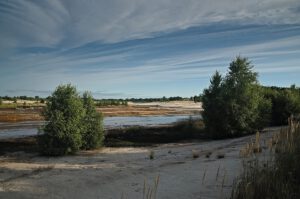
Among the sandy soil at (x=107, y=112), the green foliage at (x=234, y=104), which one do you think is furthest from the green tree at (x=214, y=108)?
the sandy soil at (x=107, y=112)

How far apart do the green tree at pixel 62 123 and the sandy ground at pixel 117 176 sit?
5.32 feet

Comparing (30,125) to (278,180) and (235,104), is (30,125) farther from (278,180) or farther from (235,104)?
(278,180)

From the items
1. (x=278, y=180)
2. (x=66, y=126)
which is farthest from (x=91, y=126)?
(x=278, y=180)

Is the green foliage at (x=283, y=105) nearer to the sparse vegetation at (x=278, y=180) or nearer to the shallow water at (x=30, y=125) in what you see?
the shallow water at (x=30, y=125)

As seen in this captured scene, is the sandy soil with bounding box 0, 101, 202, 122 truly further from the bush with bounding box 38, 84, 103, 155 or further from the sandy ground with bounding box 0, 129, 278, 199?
the sandy ground with bounding box 0, 129, 278, 199

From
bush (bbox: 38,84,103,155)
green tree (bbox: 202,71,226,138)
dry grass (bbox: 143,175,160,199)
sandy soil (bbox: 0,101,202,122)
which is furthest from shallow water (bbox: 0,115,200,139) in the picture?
dry grass (bbox: 143,175,160,199)

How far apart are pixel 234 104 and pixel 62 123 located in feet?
47.7

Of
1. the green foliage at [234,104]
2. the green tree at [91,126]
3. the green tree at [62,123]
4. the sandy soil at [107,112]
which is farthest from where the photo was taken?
the sandy soil at [107,112]

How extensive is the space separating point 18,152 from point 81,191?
13.2m

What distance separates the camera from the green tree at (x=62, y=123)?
22359mm

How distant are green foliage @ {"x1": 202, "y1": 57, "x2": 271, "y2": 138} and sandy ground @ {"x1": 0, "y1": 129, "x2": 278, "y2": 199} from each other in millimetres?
10953

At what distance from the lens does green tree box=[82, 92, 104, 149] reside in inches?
989

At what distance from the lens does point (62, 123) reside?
74.7 ft

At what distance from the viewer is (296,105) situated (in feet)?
128
